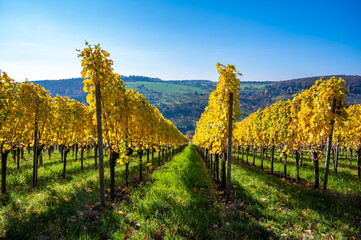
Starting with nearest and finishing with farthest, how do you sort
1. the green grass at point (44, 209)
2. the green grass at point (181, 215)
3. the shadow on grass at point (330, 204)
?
the green grass at point (44, 209)
the green grass at point (181, 215)
the shadow on grass at point (330, 204)

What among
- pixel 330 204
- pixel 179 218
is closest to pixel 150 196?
pixel 179 218

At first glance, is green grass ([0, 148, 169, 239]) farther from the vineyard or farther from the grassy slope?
the grassy slope

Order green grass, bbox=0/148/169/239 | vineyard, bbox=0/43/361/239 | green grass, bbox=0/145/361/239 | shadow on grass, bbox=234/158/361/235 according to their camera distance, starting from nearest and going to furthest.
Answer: green grass, bbox=0/148/169/239, green grass, bbox=0/145/361/239, vineyard, bbox=0/43/361/239, shadow on grass, bbox=234/158/361/235

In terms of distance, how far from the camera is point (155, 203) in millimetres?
6656

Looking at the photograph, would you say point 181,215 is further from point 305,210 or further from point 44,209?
point 44,209

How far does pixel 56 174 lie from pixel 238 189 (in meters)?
12.3

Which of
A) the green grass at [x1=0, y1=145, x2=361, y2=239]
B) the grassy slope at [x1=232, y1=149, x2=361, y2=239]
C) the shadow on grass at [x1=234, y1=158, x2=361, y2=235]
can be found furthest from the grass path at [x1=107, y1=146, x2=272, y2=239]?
the shadow on grass at [x1=234, y1=158, x2=361, y2=235]

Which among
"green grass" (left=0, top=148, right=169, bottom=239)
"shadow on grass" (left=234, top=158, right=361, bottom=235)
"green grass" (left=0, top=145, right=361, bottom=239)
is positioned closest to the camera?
"green grass" (left=0, top=148, right=169, bottom=239)

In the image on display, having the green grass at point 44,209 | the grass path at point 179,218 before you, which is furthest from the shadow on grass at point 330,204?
the green grass at point 44,209

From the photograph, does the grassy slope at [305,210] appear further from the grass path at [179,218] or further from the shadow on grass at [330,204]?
the grass path at [179,218]

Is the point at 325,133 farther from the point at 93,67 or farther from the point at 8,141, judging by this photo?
the point at 8,141

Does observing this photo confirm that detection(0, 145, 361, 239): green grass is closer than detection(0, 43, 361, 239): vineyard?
Yes

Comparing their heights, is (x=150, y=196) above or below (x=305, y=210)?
below

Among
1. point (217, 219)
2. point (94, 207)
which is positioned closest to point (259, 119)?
point (217, 219)
